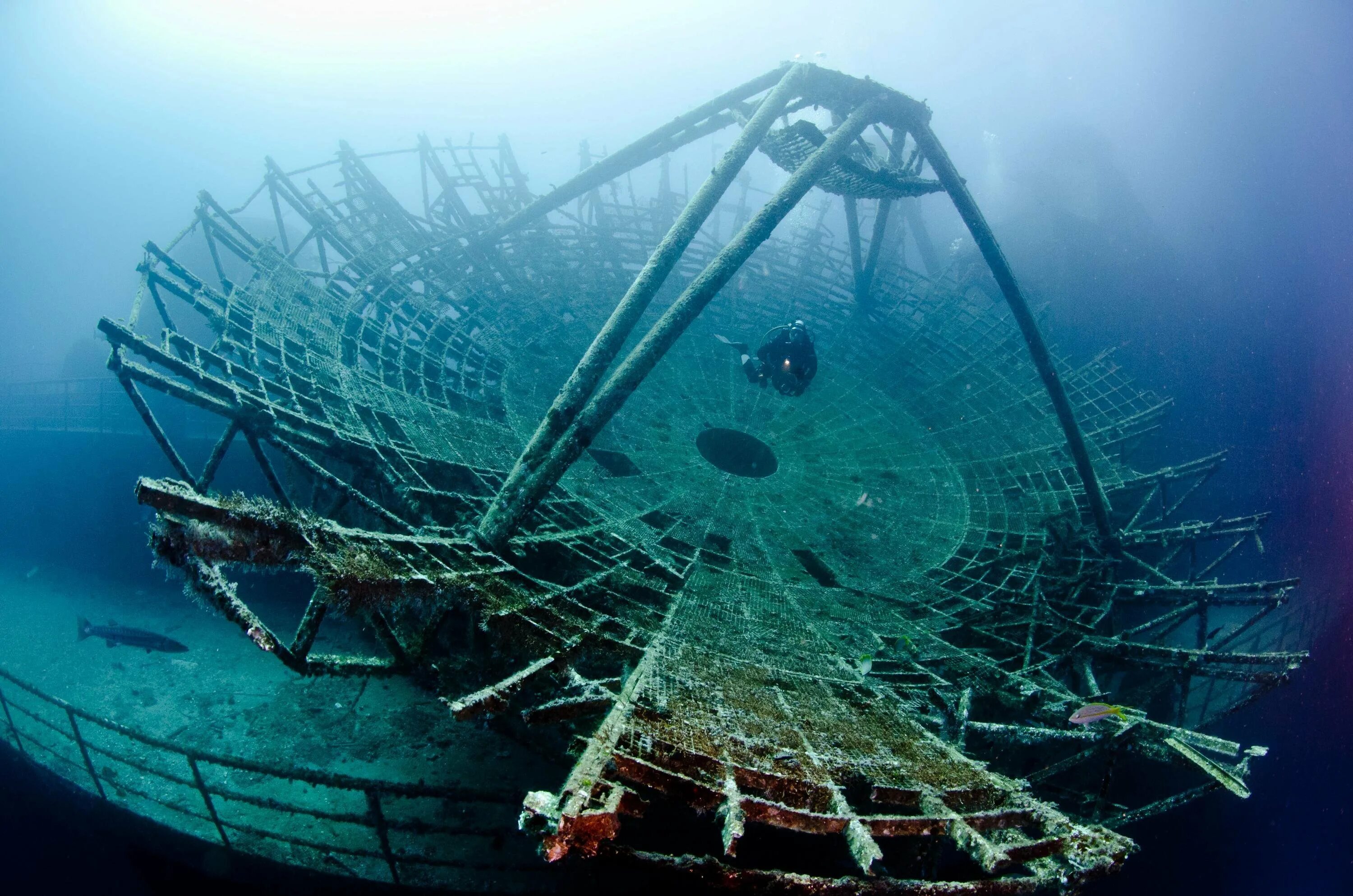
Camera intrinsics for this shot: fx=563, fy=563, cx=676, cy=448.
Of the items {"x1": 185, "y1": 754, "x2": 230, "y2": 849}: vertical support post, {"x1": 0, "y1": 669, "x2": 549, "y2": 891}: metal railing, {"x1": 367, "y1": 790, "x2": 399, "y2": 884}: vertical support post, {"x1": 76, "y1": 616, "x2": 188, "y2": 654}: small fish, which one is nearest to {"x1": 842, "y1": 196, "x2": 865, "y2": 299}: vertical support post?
{"x1": 0, "y1": 669, "x2": 549, "y2": 891}: metal railing

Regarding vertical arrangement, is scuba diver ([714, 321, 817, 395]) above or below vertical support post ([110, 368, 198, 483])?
above

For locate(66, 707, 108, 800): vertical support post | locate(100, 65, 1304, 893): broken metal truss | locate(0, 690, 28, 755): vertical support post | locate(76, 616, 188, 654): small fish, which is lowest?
locate(76, 616, 188, 654): small fish

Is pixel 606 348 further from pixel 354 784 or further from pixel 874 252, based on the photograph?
pixel 874 252

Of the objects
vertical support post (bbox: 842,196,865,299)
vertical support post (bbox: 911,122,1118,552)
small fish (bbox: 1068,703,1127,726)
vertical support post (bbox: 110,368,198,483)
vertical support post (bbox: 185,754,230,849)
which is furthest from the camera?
vertical support post (bbox: 842,196,865,299)

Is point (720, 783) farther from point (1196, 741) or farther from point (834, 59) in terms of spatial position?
point (834, 59)

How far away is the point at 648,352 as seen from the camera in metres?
6.93

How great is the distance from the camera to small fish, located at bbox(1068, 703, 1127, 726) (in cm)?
539

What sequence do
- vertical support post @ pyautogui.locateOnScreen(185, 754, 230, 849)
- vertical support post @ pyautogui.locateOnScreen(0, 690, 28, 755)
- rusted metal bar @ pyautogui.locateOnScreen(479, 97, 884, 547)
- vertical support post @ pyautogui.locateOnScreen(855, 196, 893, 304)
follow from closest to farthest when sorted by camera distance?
vertical support post @ pyautogui.locateOnScreen(185, 754, 230, 849)
rusted metal bar @ pyautogui.locateOnScreen(479, 97, 884, 547)
vertical support post @ pyautogui.locateOnScreen(0, 690, 28, 755)
vertical support post @ pyautogui.locateOnScreen(855, 196, 893, 304)

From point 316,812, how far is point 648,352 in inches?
239

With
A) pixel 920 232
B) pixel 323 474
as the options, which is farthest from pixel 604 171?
pixel 920 232

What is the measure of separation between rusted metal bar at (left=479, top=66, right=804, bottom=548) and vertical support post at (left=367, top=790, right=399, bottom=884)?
107 inches

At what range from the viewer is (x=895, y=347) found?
16.3 m

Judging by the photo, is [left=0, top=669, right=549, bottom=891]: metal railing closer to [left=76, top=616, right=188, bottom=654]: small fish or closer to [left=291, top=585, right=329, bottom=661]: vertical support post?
[left=291, top=585, right=329, bottom=661]: vertical support post

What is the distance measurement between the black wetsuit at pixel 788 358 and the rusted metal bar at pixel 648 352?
2498 mm
